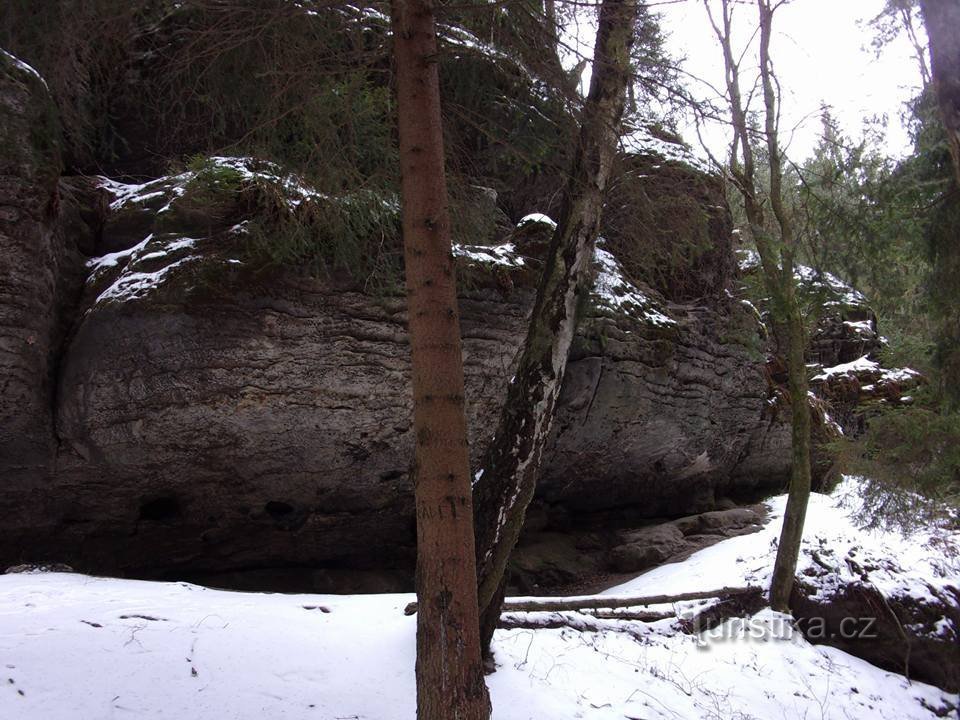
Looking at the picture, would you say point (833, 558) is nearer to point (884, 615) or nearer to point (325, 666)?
point (884, 615)

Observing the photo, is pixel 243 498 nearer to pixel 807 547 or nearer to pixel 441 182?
pixel 441 182

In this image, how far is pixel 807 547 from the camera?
28.9 ft

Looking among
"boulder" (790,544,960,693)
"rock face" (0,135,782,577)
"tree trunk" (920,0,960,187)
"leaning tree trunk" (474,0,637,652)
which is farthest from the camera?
"rock face" (0,135,782,577)

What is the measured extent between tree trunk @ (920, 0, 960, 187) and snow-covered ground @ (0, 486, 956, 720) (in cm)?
508

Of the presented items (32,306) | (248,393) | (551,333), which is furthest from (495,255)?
(32,306)

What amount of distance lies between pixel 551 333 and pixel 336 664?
123 inches

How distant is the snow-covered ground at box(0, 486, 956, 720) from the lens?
461 cm

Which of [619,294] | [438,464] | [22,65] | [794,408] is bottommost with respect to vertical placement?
[438,464]

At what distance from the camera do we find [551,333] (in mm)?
5598

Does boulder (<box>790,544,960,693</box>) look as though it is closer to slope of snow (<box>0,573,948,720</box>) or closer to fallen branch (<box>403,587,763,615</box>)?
slope of snow (<box>0,573,948,720</box>)

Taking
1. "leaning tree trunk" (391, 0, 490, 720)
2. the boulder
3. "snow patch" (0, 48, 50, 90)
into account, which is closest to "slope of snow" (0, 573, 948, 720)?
the boulder

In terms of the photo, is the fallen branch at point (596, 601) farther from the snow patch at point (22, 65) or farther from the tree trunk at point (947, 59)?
the snow patch at point (22, 65)

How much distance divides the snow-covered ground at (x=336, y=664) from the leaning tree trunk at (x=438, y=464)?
1.27 meters

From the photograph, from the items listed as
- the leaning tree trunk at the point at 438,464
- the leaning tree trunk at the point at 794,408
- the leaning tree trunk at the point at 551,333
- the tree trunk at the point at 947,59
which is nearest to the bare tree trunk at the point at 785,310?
the leaning tree trunk at the point at 794,408
